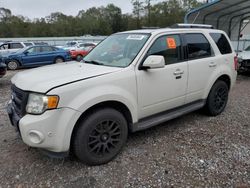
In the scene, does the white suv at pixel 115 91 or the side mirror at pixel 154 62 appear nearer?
the white suv at pixel 115 91

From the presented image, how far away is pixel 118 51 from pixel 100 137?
4.76 feet

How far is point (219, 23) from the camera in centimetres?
1366

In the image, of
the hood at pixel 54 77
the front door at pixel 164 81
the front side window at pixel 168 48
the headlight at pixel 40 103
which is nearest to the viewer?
the headlight at pixel 40 103

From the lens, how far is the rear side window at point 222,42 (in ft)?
15.7

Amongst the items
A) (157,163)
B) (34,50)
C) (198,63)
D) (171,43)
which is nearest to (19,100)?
(157,163)

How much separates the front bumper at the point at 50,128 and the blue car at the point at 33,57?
457 inches

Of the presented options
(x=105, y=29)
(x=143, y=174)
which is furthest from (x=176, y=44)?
(x=105, y=29)

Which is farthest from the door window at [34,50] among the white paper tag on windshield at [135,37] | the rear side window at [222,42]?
the rear side window at [222,42]

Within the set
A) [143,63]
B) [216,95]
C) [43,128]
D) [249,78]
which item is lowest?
[249,78]

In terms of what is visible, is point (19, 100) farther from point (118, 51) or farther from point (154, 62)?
point (154, 62)

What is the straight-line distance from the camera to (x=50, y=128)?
8.89 feet

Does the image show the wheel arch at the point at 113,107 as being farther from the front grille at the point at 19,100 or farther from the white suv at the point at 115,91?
the front grille at the point at 19,100

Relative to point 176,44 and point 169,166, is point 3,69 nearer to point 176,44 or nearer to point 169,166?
point 176,44

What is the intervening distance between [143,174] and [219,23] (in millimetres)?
12866
